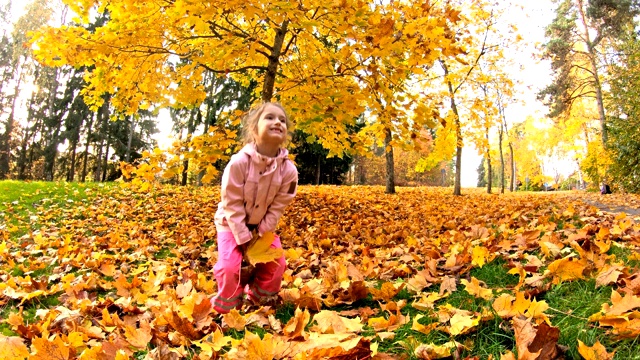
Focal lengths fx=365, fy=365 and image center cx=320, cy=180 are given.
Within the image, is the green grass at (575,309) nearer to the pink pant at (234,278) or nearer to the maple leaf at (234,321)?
the maple leaf at (234,321)

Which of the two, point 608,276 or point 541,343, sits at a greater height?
point 608,276

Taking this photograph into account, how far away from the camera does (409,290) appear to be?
1.91 m

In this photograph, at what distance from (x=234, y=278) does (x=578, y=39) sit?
821 inches

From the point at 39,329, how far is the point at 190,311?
77 cm

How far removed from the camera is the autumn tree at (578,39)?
16188mm

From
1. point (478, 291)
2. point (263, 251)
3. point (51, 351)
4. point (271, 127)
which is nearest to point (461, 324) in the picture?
point (478, 291)

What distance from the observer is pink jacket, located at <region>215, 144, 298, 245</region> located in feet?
7.42

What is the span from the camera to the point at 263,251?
2.07 m

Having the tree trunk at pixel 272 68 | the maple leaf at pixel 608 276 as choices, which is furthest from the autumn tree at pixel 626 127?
the maple leaf at pixel 608 276

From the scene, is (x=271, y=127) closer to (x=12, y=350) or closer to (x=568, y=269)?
(x=12, y=350)

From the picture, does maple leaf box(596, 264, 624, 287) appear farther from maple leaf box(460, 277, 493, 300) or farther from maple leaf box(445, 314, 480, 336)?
maple leaf box(445, 314, 480, 336)

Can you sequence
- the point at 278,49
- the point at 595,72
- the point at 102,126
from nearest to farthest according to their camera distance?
the point at 278,49 → the point at 595,72 → the point at 102,126

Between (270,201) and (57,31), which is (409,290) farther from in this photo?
(57,31)

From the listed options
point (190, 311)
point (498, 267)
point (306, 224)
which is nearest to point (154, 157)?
point (306, 224)
